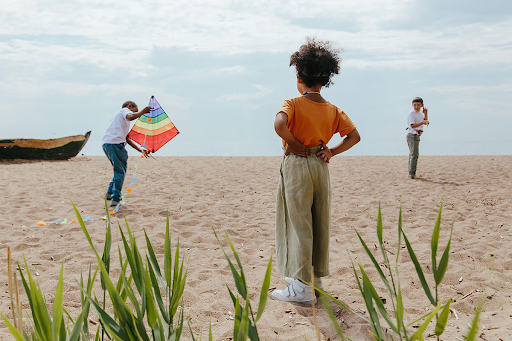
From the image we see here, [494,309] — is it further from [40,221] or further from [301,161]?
[40,221]

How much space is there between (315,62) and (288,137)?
487mm

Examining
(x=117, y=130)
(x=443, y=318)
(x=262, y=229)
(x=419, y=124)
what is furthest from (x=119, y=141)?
(x=419, y=124)

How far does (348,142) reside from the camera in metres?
2.65

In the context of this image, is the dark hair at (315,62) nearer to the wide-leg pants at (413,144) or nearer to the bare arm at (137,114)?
the bare arm at (137,114)

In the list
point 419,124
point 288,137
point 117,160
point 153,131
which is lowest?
point 117,160

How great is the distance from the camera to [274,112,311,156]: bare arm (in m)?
2.43

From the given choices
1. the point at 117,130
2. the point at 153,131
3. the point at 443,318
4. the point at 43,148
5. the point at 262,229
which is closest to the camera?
the point at 443,318

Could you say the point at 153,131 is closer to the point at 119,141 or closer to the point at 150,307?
the point at 119,141

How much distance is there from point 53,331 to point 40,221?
4708mm

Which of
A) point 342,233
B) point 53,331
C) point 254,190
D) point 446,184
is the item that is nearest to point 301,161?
point 53,331

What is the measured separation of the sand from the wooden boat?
1859 millimetres

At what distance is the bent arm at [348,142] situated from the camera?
2615 mm

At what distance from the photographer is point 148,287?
103cm

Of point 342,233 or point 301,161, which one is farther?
point 342,233
